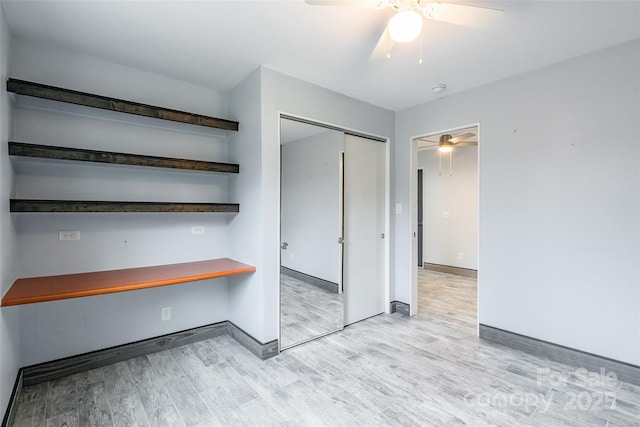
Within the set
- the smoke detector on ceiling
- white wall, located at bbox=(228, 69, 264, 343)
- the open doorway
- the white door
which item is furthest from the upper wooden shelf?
the open doorway

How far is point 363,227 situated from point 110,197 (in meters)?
2.50

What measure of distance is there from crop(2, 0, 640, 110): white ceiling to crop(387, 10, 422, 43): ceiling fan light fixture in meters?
0.48

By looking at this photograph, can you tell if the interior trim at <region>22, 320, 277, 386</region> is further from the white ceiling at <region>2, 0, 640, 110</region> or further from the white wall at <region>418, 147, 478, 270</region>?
the white wall at <region>418, 147, 478, 270</region>

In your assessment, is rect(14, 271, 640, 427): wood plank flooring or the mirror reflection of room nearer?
rect(14, 271, 640, 427): wood plank flooring

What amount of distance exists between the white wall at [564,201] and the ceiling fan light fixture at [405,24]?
1.89 meters

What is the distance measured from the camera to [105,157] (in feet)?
7.37

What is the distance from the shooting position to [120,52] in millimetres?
2377

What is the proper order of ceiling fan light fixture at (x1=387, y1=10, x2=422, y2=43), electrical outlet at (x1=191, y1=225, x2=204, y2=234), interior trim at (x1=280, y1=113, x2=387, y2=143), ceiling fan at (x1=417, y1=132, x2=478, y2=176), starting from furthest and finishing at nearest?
ceiling fan at (x1=417, y1=132, x2=478, y2=176), electrical outlet at (x1=191, y1=225, x2=204, y2=234), interior trim at (x1=280, y1=113, x2=387, y2=143), ceiling fan light fixture at (x1=387, y1=10, x2=422, y2=43)

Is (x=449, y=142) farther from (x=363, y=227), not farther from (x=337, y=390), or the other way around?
(x=337, y=390)

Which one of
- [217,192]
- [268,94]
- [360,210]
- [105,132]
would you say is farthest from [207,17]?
[360,210]

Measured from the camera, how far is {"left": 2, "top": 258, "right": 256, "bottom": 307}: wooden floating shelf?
6.08 ft

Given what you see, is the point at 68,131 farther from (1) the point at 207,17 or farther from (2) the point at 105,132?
(1) the point at 207,17

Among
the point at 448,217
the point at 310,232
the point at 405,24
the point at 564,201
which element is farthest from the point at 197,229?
the point at 448,217

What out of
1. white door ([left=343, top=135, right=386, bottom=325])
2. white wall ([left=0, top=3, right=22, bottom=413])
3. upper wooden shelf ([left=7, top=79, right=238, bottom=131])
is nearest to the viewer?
white wall ([left=0, top=3, right=22, bottom=413])
